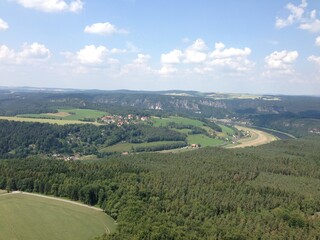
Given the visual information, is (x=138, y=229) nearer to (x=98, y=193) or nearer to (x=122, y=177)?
(x=98, y=193)

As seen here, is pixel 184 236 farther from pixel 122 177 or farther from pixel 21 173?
pixel 21 173

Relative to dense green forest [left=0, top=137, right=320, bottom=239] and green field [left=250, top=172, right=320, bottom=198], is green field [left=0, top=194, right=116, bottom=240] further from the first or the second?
green field [left=250, top=172, right=320, bottom=198]

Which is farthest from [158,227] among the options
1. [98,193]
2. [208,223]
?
[98,193]

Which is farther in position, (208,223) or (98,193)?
(98,193)

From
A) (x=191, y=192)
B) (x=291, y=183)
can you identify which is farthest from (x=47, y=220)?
(x=291, y=183)

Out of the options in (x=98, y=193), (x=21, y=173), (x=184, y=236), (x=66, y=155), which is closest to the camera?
(x=184, y=236)

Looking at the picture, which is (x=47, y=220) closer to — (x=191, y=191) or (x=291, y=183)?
(x=191, y=191)

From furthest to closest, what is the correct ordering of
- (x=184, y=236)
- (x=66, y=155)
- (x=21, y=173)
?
(x=66, y=155) < (x=21, y=173) < (x=184, y=236)
